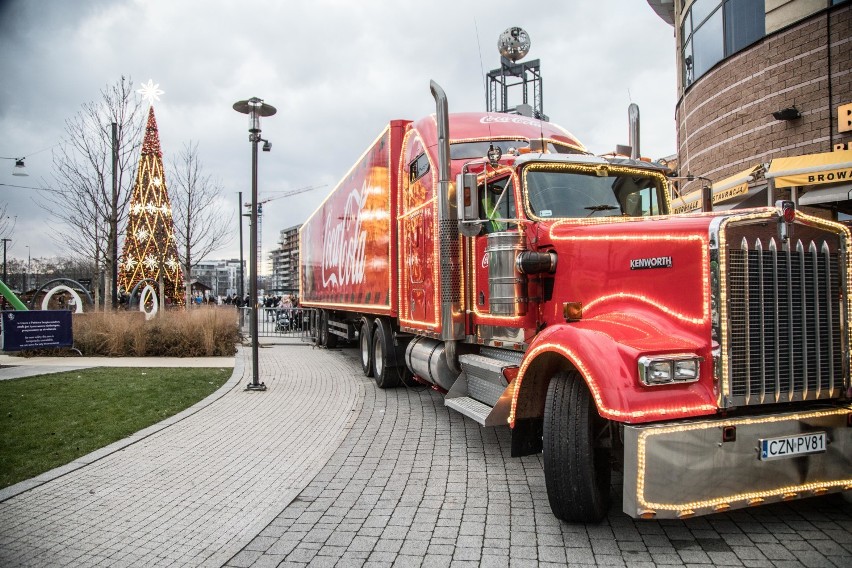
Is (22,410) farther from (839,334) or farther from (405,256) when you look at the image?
(839,334)

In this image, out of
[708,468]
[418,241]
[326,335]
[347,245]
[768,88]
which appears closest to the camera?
[708,468]

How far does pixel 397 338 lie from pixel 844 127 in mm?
9059

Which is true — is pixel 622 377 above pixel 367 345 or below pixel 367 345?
above

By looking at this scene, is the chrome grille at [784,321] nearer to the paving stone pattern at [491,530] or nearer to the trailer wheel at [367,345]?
the paving stone pattern at [491,530]

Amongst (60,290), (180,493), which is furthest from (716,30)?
(60,290)

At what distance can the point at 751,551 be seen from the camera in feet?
11.1

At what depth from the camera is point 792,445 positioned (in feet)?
10.9

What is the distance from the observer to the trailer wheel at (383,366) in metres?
Answer: 9.09

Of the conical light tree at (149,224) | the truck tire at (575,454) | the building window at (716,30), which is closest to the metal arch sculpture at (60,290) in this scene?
the conical light tree at (149,224)

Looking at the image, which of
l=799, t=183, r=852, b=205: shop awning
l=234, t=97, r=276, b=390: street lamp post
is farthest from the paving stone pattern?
l=799, t=183, r=852, b=205: shop awning

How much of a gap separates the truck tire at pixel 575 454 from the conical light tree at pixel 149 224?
18.4m

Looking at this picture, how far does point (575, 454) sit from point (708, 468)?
29.3 inches

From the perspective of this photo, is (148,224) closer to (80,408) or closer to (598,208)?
(80,408)

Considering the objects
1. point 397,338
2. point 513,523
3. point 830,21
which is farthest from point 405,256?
point 830,21
